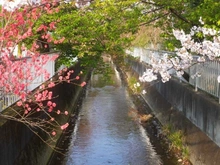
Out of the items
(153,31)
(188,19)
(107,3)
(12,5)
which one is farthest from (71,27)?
(153,31)

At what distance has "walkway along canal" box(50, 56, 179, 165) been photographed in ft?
36.3

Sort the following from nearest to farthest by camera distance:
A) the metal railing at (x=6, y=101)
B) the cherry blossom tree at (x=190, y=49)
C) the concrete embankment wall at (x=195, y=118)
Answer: the cherry blossom tree at (x=190, y=49), the metal railing at (x=6, y=101), the concrete embankment wall at (x=195, y=118)

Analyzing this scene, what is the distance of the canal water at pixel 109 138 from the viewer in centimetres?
1110

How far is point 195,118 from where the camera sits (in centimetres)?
1073

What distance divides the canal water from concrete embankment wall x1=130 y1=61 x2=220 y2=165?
45.4 inches

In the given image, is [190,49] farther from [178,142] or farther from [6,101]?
[6,101]

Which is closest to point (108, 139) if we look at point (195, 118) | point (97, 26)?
point (195, 118)

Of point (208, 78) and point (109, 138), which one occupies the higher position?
point (208, 78)

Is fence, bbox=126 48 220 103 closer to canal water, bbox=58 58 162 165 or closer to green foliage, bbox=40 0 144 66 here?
green foliage, bbox=40 0 144 66

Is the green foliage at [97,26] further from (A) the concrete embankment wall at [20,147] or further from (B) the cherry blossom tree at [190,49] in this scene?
(A) the concrete embankment wall at [20,147]

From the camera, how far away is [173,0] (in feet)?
30.5

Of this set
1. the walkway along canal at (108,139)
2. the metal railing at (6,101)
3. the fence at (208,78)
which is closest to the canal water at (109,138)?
the walkway along canal at (108,139)

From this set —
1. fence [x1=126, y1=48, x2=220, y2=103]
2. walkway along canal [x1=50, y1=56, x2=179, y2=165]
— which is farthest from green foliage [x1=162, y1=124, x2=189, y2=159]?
fence [x1=126, y1=48, x2=220, y2=103]

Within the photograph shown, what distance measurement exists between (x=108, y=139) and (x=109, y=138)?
0.13m
